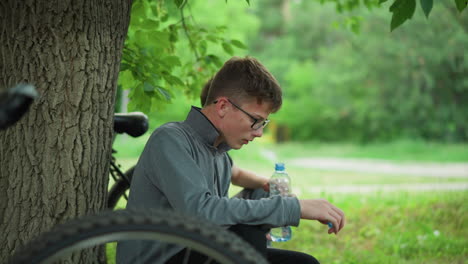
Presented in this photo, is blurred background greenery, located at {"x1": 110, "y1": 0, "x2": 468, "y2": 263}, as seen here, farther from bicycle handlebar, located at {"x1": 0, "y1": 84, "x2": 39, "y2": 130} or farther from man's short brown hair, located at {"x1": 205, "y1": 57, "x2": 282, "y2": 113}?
bicycle handlebar, located at {"x1": 0, "y1": 84, "x2": 39, "y2": 130}

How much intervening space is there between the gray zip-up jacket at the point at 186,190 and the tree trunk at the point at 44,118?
35cm

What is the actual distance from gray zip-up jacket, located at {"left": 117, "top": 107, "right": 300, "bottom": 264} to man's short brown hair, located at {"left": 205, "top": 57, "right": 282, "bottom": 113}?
0.16m

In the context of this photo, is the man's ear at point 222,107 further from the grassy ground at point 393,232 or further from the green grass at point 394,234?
the green grass at point 394,234

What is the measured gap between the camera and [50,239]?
47.3 inches

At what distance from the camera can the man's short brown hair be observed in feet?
7.03

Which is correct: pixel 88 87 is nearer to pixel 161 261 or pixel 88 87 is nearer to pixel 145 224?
pixel 161 261

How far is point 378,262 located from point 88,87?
7.83 feet

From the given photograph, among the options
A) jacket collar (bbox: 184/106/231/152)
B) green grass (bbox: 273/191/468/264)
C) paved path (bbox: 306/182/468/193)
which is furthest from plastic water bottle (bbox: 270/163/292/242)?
paved path (bbox: 306/182/468/193)

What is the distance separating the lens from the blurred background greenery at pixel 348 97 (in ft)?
11.6

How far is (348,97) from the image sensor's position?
23547mm

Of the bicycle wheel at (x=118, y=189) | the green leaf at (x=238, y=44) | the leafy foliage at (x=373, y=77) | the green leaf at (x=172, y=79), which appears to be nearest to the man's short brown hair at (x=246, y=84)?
the green leaf at (x=172, y=79)

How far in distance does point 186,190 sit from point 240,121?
0.49m

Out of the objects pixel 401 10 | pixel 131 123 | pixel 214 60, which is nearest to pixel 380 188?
pixel 214 60

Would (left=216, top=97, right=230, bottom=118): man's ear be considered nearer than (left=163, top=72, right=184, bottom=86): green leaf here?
Yes
